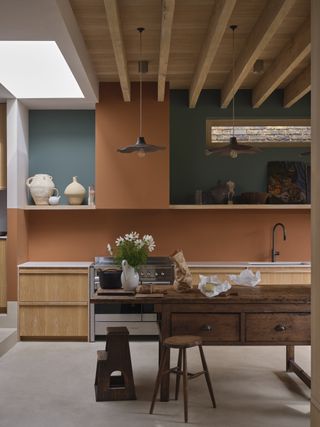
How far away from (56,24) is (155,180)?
120 inches

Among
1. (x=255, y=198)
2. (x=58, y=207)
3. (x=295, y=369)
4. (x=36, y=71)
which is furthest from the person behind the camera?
(x=255, y=198)

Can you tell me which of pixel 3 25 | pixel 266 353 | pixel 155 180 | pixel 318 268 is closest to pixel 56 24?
pixel 3 25

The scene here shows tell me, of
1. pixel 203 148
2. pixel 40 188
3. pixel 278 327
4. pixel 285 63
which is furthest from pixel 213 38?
pixel 40 188

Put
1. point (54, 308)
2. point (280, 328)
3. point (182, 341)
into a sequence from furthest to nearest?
point (54, 308)
point (280, 328)
point (182, 341)

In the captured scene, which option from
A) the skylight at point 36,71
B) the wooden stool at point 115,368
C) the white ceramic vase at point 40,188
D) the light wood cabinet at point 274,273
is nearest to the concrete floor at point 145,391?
the wooden stool at point 115,368

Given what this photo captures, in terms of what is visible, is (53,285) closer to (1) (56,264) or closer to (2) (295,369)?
(1) (56,264)

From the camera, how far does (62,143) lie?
725 cm

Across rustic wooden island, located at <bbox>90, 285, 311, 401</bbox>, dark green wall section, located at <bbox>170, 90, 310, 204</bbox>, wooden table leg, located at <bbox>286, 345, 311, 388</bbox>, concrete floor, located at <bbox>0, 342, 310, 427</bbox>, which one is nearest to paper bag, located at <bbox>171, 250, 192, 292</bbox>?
rustic wooden island, located at <bbox>90, 285, 311, 401</bbox>

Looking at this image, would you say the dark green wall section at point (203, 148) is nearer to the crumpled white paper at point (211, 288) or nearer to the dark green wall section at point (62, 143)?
the dark green wall section at point (62, 143)

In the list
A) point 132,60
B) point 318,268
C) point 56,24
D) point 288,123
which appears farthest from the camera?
point 288,123

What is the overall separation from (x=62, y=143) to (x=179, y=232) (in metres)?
1.97

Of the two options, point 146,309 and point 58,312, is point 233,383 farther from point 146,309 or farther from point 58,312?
point 58,312

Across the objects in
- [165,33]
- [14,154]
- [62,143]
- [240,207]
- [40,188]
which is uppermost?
[165,33]

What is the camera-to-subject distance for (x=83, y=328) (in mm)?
6539
